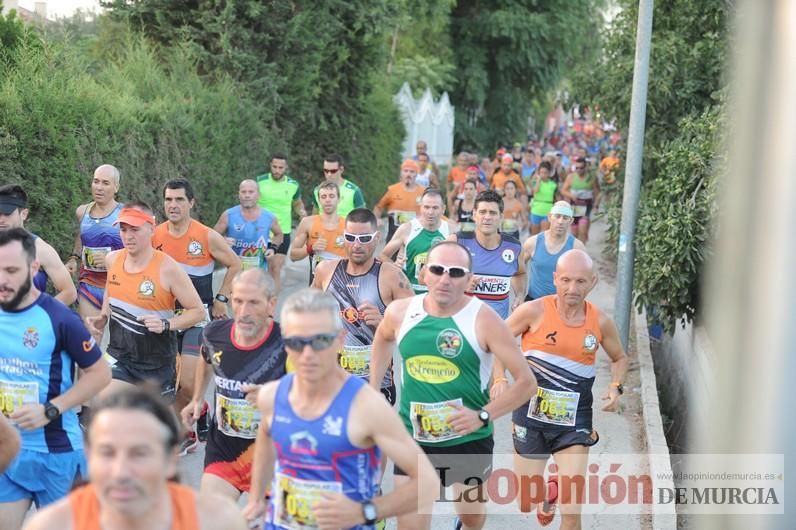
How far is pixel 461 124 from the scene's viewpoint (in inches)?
1668

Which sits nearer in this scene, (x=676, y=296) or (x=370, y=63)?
(x=676, y=296)

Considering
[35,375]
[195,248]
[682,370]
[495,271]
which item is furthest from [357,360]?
[682,370]

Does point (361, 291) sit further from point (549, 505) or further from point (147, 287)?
point (549, 505)

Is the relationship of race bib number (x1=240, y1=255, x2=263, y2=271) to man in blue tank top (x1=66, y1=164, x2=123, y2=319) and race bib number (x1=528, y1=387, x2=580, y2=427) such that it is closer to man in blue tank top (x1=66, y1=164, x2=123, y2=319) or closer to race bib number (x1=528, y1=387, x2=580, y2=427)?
man in blue tank top (x1=66, y1=164, x2=123, y2=319)

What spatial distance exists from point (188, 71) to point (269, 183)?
17.1 feet

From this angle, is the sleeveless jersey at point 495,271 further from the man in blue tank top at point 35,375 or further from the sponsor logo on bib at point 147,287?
the man in blue tank top at point 35,375

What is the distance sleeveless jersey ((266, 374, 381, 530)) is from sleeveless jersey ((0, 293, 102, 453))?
1.38m

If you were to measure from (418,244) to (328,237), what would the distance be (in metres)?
1.31

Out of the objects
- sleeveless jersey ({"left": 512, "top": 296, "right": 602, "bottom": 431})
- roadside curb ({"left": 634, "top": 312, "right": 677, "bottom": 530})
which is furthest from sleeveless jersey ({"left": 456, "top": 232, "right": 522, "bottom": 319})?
sleeveless jersey ({"left": 512, "top": 296, "right": 602, "bottom": 431})

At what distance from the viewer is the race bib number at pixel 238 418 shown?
18.4ft

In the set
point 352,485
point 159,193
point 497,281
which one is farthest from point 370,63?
point 352,485

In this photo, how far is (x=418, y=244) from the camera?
1020cm

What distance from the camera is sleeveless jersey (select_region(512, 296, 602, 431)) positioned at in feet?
22.1

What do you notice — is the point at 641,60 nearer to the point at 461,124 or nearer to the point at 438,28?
the point at 438,28
